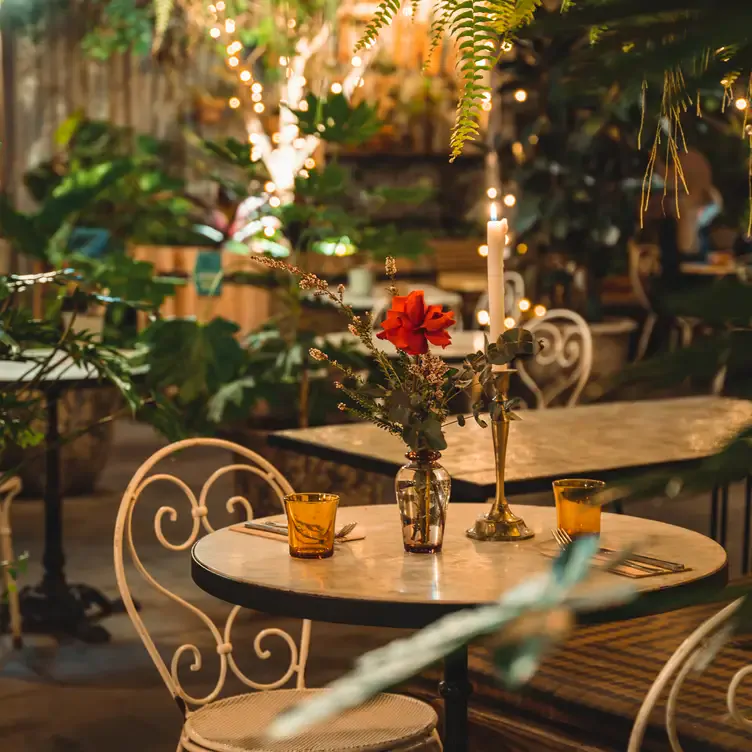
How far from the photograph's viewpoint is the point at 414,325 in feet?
5.40

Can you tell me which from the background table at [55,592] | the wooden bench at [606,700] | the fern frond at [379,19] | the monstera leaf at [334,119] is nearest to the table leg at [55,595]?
the background table at [55,592]

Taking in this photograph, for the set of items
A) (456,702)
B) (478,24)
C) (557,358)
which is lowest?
(456,702)

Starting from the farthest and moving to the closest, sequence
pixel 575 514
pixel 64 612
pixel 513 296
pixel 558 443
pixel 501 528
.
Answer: pixel 513 296 < pixel 64 612 < pixel 558 443 < pixel 501 528 < pixel 575 514

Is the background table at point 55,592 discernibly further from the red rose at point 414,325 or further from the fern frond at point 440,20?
the fern frond at point 440,20

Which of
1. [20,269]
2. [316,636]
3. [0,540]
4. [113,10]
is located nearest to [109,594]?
[0,540]

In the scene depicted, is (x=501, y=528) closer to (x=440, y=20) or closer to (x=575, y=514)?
(x=575, y=514)

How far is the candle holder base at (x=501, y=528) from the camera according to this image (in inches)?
72.5

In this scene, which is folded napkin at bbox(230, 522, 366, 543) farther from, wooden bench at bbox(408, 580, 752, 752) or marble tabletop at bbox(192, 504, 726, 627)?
wooden bench at bbox(408, 580, 752, 752)

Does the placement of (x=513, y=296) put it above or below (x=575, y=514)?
above

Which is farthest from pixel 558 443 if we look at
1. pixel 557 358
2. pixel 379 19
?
pixel 379 19

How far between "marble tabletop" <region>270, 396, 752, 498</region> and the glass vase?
513 mm

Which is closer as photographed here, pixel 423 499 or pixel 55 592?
pixel 423 499

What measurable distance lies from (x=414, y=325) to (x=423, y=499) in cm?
24

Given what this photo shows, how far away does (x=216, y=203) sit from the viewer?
8781 mm
